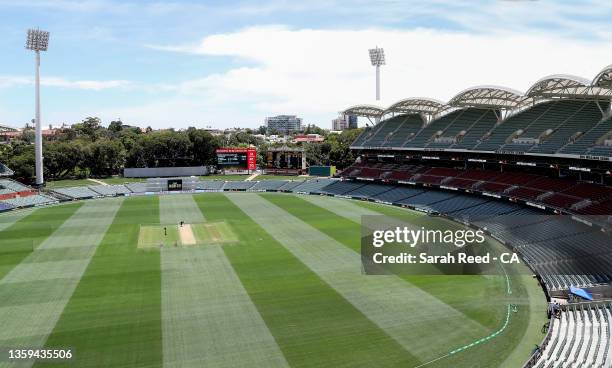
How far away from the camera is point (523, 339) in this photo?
2183cm

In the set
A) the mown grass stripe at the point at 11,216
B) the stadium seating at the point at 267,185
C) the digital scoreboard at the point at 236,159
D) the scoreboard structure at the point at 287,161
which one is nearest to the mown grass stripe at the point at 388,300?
the mown grass stripe at the point at 11,216

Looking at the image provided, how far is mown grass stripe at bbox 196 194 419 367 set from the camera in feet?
66.9

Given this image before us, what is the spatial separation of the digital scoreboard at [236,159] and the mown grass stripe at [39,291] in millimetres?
42389

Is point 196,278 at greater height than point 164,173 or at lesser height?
lesser

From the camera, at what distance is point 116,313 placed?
987 inches

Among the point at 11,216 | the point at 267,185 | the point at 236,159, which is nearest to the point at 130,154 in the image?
the point at 236,159

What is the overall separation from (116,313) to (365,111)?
6146cm

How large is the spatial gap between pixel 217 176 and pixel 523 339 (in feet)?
252

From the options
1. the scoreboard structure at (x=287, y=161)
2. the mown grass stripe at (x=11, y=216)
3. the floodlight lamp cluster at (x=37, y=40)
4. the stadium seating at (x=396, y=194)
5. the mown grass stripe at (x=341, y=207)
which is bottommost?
the mown grass stripe at (x=11, y=216)

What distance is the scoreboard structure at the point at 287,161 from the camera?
93.8 meters

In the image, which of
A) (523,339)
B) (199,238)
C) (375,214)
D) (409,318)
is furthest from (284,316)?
(375,214)

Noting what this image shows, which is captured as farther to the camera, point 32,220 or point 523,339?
point 32,220

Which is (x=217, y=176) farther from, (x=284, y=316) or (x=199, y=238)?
(x=284, y=316)

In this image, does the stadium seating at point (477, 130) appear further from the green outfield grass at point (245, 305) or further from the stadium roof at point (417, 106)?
the green outfield grass at point (245, 305)
